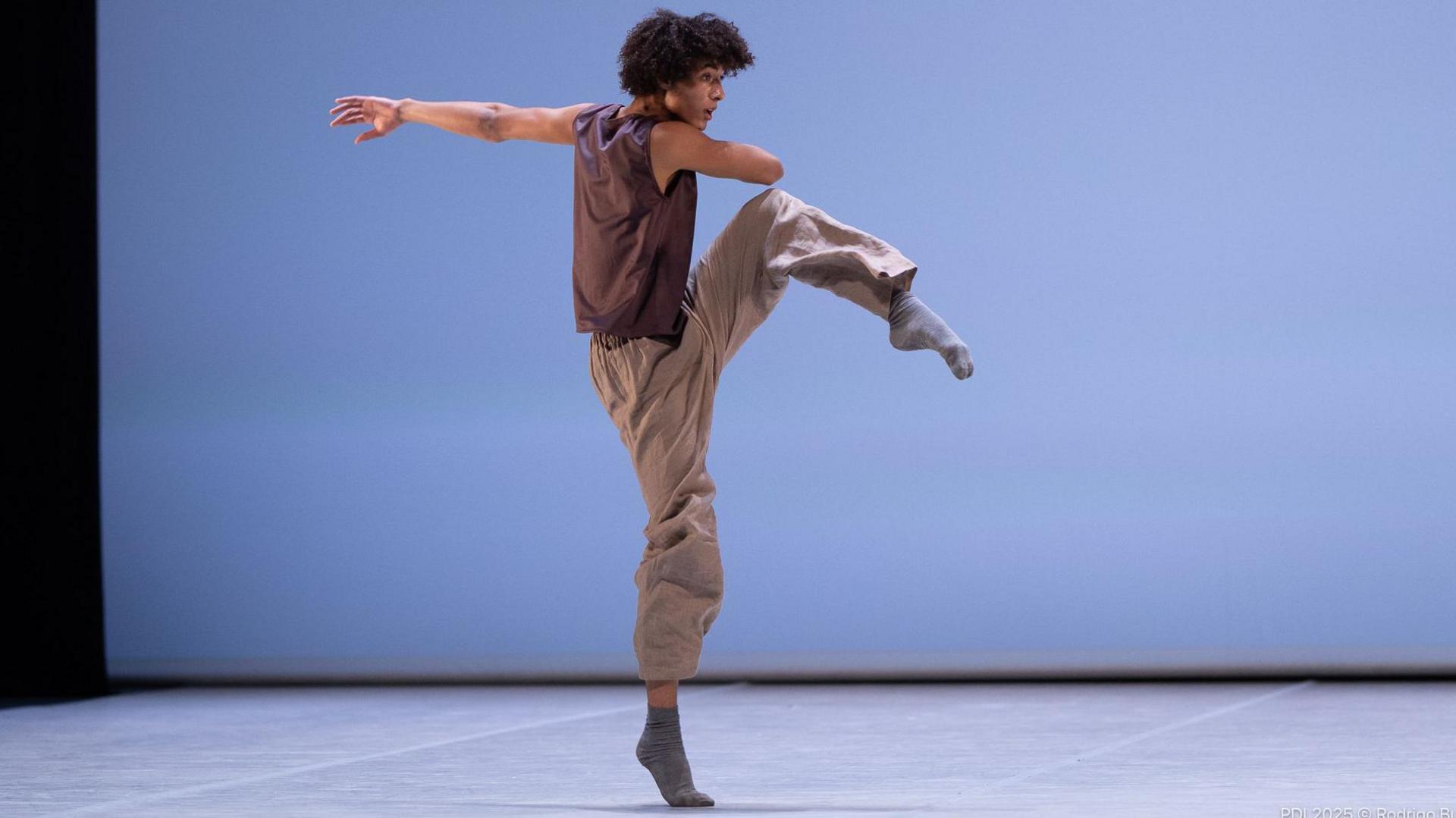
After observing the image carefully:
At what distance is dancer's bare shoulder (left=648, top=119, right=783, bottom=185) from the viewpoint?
223cm

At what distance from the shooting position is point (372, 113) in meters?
2.54

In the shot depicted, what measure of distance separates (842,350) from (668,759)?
227 cm

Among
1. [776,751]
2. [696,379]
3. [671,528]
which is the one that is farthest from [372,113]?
[776,751]

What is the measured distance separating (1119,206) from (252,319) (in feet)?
8.30

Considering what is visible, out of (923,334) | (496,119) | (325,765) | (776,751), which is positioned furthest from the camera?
(776,751)

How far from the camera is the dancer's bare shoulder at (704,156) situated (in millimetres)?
2229

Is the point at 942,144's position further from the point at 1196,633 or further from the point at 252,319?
the point at 252,319

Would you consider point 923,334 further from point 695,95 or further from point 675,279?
point 695,95

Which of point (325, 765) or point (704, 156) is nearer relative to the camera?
point (704, 156)

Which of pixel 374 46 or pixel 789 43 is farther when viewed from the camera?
pixel 374 46

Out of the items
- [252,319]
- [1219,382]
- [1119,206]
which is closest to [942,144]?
[1119,206]

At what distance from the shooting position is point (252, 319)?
4.88 m

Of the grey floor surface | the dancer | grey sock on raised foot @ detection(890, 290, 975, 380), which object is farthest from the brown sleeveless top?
the grey floor surface

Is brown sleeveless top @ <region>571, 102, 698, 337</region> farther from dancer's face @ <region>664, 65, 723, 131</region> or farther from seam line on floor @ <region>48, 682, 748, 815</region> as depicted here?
seam line on floor @ <region>48, 682, 748, 815</region>
